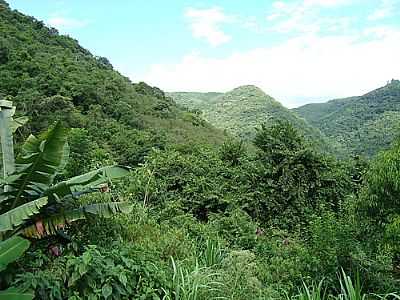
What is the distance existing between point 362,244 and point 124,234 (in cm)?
405

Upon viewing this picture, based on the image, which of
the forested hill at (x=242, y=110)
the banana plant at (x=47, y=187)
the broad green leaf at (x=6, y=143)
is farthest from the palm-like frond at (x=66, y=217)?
the forested hill at (x=242, y=110)

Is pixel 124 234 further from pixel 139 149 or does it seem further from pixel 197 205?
pixel 139 149

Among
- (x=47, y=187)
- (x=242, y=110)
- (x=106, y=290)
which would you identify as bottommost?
(x=106, y=290)

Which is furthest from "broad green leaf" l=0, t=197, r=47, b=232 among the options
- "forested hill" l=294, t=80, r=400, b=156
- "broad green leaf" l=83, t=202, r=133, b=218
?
"forested hill" l=294, t=80, r=400, b=156

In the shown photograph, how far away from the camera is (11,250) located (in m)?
4.02

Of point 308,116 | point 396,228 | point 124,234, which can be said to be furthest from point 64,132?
point 308,116

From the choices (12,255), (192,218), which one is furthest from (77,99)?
(12,255)

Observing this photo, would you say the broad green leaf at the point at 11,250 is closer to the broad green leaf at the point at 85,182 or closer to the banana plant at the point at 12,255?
the banana plant at the point at 12,255

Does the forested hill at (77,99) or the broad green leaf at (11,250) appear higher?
the forested hill at (77,99)

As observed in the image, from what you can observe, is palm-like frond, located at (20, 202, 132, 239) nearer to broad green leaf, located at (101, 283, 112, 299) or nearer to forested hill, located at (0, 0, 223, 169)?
broad green leaf, located at (101, 283, 112, 299)

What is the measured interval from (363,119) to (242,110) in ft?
52.5

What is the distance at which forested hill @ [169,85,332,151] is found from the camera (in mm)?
47281

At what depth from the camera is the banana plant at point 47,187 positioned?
5363mm

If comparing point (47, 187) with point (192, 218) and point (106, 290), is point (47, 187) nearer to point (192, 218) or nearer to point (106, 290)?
point (106, 290)
